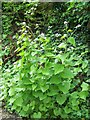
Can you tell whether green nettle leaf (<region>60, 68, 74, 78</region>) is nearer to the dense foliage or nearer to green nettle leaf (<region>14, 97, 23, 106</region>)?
the dense foliage

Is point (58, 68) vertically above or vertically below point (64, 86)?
above

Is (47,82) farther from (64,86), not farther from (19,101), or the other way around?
(19,101)

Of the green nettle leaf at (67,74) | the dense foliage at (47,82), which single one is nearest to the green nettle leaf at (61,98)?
the dense foliage at (47,82)

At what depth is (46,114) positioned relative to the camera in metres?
1.81

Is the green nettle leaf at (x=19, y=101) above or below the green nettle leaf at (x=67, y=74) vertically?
below

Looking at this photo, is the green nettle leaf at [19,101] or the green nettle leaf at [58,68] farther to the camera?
the green nettle leaf at [19,101]

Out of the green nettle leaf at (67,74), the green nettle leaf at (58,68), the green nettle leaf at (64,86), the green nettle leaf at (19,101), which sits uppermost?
the green nettle leaf at (58,68)

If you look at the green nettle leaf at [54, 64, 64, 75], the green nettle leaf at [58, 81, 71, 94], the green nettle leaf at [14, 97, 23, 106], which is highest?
the green nettle leaf at [54, 64, 64, 75]

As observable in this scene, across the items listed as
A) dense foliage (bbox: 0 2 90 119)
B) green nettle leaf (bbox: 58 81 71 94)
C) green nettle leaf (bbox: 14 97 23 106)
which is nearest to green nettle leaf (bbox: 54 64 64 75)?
dense foliage (bbox: 0 2 90 119)

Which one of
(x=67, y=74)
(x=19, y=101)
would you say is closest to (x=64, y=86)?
(x=67, y=74)

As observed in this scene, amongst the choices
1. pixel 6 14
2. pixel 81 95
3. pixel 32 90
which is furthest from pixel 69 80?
pixel 6 14

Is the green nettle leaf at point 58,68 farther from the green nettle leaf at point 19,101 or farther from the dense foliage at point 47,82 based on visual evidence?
the green nettle leaf at point 19,101

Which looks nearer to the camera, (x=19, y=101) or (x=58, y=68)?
(x=58, y=68)

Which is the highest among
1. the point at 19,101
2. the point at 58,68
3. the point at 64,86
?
the point at 58,68
